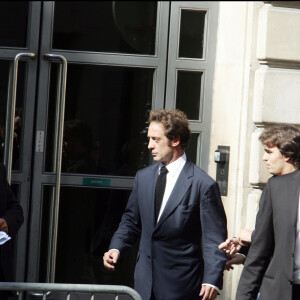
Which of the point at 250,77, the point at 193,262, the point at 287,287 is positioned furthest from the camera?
the point at 250,77

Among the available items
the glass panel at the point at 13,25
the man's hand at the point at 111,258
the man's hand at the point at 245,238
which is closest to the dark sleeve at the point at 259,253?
the man's hand at the point at 245,238

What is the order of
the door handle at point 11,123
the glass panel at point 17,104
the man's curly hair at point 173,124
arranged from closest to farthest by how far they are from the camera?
1. the man's curly hair at point 173,124
2. the door handle at point 11,123
3. the glass panel at point 17,104

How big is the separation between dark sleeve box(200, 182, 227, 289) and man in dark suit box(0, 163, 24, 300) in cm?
132

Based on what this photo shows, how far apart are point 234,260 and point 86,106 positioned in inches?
86.8

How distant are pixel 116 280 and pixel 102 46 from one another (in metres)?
2.08

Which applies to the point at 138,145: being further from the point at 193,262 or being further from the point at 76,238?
the point at 193,262

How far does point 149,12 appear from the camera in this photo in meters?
7.29

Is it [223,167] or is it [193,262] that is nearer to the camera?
[193,262]

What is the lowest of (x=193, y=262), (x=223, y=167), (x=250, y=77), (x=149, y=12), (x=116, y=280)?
(x=116, y=280)

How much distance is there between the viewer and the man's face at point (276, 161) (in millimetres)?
5359

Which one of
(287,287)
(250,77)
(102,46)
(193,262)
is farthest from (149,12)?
(287,287)

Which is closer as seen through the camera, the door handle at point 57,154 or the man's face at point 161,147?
the man's face at point 161,147

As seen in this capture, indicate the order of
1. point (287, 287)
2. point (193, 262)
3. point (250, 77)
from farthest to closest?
1. point (250, 77)
2. point (193, 262)
3. point (287, 287)

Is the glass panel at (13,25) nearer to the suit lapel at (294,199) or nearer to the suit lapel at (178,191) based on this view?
the suit lapel at (178,191)
